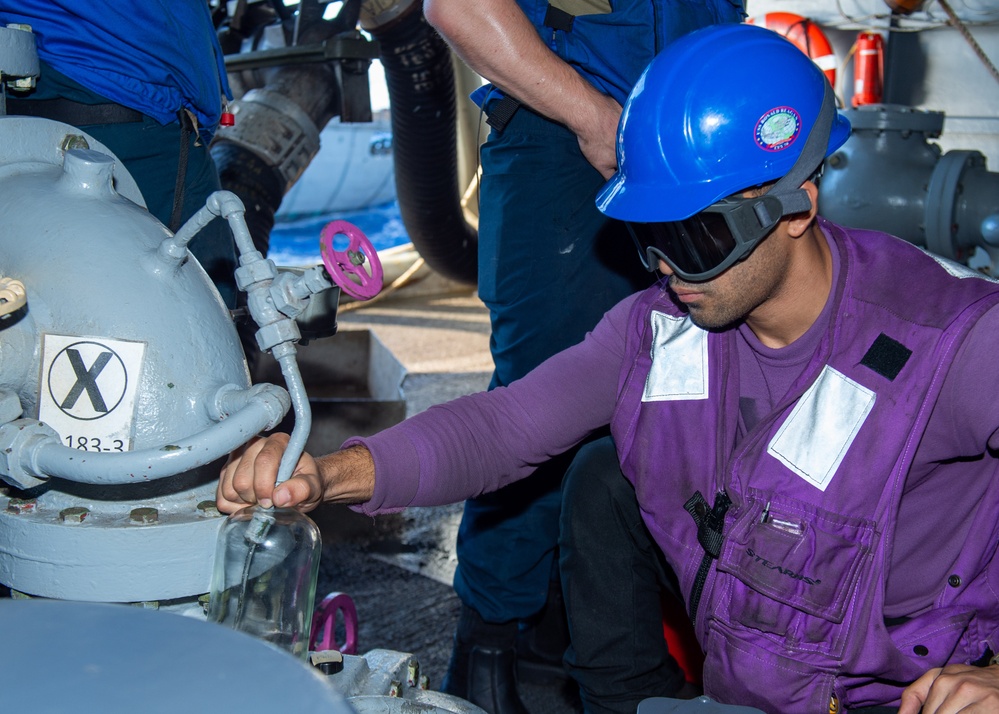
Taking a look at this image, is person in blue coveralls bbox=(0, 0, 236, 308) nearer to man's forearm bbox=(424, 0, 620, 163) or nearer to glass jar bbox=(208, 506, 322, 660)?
man's forearm bbox=(424, 0, 620, 163)

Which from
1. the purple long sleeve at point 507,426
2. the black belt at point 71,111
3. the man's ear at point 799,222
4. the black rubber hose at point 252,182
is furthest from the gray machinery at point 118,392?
the black rubber hose at point 252,182

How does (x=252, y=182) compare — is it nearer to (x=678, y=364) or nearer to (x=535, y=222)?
(x=535, y=222)

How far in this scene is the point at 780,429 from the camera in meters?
1.35

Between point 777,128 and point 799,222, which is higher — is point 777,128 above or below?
above

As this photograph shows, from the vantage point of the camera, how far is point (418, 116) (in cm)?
331

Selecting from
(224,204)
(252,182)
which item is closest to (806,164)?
(224,204)

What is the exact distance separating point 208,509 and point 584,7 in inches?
46.4

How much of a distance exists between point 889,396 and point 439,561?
1721 millimetres

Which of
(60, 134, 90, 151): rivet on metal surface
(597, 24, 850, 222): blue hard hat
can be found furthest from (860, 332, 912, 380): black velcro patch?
(60, 134, 90, 151): rivet on metal surface

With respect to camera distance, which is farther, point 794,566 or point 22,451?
point 794,566

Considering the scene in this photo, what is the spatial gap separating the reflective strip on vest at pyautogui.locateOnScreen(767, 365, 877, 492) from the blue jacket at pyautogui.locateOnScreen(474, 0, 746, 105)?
0.78 m

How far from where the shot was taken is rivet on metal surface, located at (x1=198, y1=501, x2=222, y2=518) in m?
1.15

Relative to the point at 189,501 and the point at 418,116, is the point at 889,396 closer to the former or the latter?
the point at 189,501

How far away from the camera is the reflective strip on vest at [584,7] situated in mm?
1828
